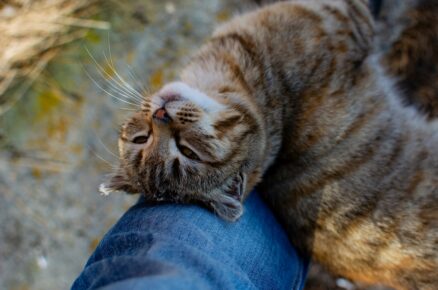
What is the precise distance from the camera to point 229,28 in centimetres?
270

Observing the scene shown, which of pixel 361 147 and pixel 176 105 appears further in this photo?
pixel 361 147

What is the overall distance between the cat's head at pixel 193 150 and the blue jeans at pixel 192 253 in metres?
0.09

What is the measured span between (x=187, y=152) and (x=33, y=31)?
6.33ft

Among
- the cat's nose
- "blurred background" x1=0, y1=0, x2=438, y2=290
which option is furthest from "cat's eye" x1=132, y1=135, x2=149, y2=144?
"blurred background" x1=0, y1=0, x2=438, y2=290

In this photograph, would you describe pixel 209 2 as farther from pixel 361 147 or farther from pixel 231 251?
pixel 231 251

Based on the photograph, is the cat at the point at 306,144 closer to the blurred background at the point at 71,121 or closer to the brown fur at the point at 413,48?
the brown fur at the point at 413,48

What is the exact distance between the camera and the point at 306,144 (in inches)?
95.0

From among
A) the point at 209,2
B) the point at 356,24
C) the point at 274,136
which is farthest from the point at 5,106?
the point at 356,24

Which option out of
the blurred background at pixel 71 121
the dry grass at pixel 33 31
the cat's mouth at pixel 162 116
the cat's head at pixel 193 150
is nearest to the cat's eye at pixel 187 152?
the cat's head at pixel 193 150

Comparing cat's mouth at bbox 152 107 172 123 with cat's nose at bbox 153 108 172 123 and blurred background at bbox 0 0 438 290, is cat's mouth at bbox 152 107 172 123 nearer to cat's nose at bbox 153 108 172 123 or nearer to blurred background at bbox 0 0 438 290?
cat's nose at bbox 153 108 172 123

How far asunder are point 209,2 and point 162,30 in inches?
17.1

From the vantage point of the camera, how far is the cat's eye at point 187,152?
7.33 feet

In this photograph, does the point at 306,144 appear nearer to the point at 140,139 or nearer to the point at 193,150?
the point at 193,150

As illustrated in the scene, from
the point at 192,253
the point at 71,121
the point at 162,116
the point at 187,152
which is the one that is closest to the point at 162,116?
the point at 162,116
